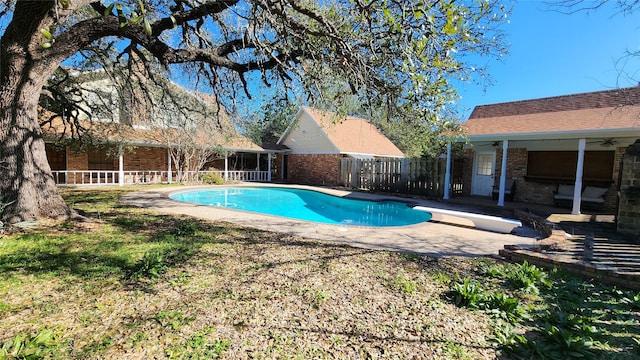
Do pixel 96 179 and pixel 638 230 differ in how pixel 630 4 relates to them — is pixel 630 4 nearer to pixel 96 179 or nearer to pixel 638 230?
pixel 638 230

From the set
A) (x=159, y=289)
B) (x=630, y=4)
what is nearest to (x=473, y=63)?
(x=630, y=4)

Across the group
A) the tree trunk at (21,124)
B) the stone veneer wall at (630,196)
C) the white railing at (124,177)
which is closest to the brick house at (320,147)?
the white railing at (124,177)

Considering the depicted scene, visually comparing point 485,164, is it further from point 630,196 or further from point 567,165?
point 630,196

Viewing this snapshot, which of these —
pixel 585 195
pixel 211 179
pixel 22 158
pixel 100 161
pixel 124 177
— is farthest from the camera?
pixel 211 179

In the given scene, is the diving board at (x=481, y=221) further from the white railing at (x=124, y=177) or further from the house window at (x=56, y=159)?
the house window at (x=56, y=159)

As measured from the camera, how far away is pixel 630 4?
13.0 ft

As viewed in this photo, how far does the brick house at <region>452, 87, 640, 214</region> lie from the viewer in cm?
1020

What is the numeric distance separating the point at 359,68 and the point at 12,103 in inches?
259

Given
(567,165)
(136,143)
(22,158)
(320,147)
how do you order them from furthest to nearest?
(320,147)
(136,143)
(567,165)
(22,158)

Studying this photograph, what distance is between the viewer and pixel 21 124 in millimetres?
5566

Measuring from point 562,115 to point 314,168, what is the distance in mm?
15157

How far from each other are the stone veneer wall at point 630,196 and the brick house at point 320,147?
1439 centimetres

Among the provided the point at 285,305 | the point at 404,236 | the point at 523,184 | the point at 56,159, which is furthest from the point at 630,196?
the point at 56,159

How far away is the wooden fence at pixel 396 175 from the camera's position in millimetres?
14906
